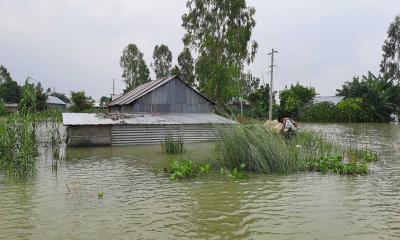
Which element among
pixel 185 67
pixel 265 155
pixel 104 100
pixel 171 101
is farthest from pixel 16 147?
pixel 104 100

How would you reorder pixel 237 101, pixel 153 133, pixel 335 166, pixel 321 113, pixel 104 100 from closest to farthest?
1. pixel 335 166
2. pixel 153 133
3. pixel 321 113
4. pixel 237 101
5. pixel 104 100

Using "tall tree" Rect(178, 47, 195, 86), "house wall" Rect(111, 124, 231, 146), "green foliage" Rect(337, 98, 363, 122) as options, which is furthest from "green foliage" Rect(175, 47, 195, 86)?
"house wall" Rect(111, 124, 231, 146)

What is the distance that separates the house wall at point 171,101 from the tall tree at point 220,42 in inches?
196

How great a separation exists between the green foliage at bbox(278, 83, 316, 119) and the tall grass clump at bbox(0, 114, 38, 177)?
3385 centimetres

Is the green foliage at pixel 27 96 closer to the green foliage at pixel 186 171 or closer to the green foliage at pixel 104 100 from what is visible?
the green foliage at pixel 186 171

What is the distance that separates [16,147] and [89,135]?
7.74m

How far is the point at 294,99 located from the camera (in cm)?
4312

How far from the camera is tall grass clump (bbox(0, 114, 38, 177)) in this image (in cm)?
967

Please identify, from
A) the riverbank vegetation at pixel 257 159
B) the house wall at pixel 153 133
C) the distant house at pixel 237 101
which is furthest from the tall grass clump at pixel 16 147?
the distant house at pixel 237 101

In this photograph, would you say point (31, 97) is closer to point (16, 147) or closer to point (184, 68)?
point (16, 147)

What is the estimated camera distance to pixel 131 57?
2206 inches

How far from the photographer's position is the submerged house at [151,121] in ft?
58.3

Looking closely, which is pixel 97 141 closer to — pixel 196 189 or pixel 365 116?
pixel 196 189

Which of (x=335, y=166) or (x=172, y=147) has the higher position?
(x=172, y=147)
